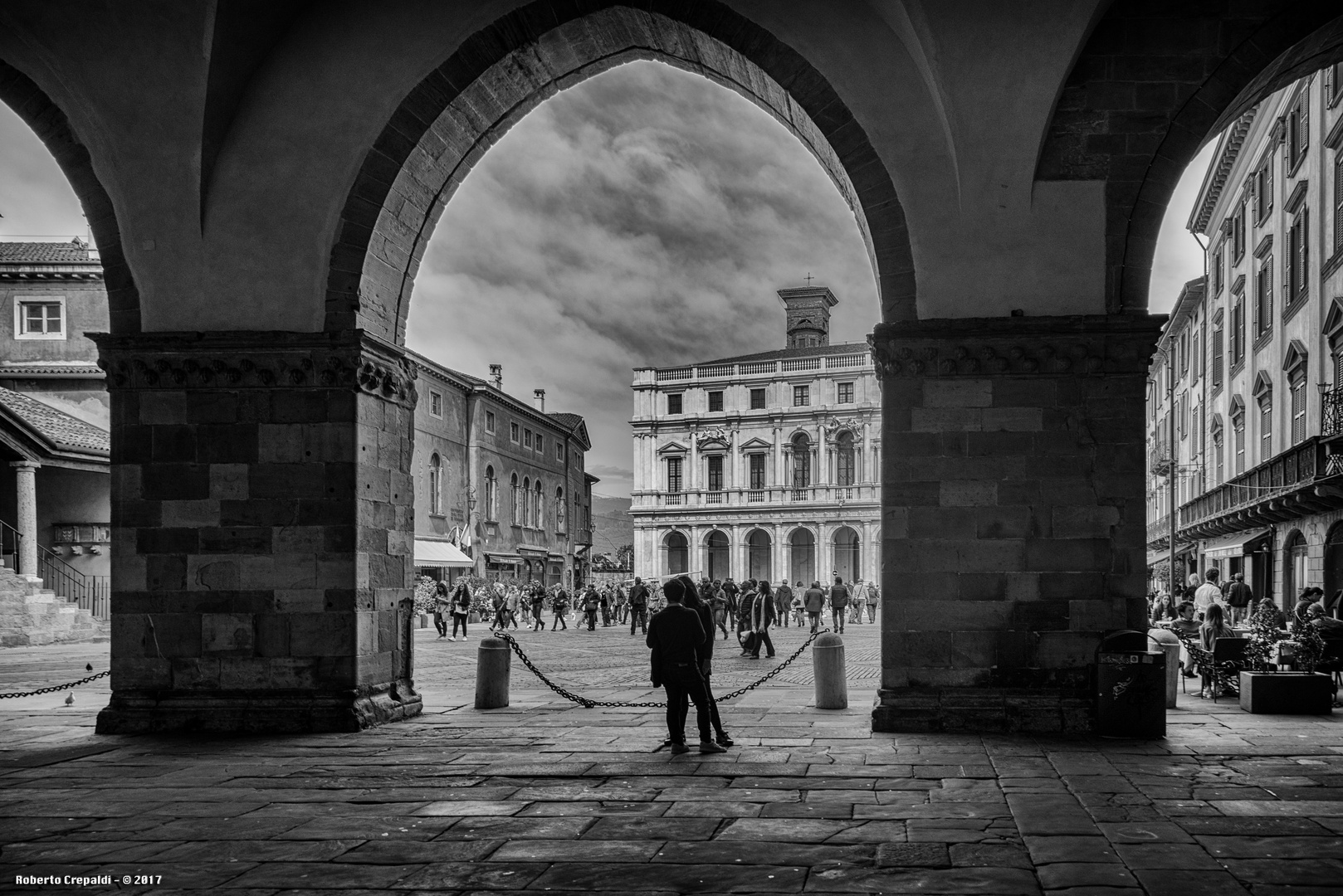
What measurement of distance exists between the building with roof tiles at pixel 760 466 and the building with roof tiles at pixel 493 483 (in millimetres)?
4414

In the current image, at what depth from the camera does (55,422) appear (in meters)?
28.3

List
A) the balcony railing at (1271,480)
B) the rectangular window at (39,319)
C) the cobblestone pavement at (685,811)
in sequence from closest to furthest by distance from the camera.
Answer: the cobblestone pavement at (685,811) < the balcony railing at (1271,480) < the rectangular window at (39,319)

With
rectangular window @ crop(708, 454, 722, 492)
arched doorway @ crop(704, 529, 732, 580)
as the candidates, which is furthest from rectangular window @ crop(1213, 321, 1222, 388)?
rectangular window @ crop(708, 454, 722, 492)

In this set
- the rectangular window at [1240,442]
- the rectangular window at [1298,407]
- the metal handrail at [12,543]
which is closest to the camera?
the rectangular window at [1298,407]

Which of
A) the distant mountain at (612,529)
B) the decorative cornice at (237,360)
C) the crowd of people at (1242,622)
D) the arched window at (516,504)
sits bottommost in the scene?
the distant mountain at (612,529)

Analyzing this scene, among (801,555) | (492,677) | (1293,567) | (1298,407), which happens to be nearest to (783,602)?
(1293,567)

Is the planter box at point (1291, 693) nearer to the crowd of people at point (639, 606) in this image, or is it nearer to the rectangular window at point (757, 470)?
the crowd of people at point (639, 606)

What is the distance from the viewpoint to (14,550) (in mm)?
25250

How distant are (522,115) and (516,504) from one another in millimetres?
41278

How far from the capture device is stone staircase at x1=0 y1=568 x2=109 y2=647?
910 inches

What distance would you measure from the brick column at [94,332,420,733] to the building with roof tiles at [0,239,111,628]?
27.5 ft

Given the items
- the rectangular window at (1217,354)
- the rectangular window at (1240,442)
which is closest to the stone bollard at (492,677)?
the rectangular window at (1240,442)

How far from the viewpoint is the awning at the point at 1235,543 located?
26.7 meters

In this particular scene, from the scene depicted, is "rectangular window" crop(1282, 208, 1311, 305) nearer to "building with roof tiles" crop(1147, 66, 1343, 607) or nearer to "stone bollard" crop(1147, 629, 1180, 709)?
"building with roof tiles" crop(1147, 66, 1343, 607)
